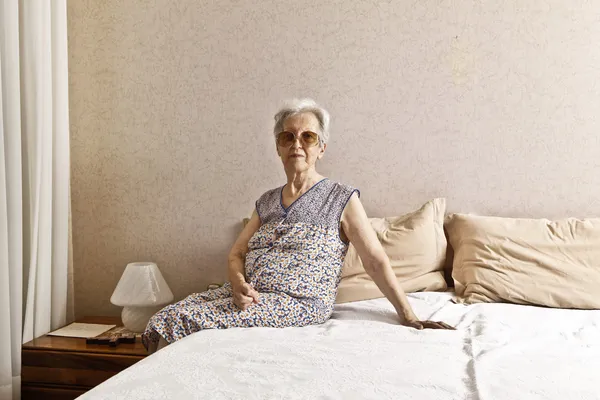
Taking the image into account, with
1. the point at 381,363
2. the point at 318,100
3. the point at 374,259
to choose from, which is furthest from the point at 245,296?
the point at 318,100

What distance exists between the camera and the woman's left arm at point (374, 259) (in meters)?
2.00

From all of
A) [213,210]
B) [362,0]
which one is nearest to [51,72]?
[213,210]

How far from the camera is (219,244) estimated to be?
9.30 feet

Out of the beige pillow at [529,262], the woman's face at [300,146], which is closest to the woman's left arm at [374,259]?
the woman's face at [300,146]

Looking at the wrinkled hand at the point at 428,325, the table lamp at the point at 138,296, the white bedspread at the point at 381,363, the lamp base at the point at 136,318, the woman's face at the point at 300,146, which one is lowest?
the lamp base at the point at 136,318

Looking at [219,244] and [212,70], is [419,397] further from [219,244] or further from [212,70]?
[212,70]

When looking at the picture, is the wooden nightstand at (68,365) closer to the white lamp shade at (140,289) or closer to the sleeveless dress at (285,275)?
the white lamp shade at (140,289)

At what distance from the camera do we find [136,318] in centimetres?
254

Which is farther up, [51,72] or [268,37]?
[268,37]

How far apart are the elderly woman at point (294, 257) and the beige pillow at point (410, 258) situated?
244 millimetres

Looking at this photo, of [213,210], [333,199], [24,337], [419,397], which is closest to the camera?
[419,397]

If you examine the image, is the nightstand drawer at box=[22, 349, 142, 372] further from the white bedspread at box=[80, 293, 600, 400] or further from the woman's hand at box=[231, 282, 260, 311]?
the white bedspread at box=[80, 293, 600, 400]

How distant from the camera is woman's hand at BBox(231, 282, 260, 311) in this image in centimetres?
195

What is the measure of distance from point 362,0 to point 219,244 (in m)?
1.36
